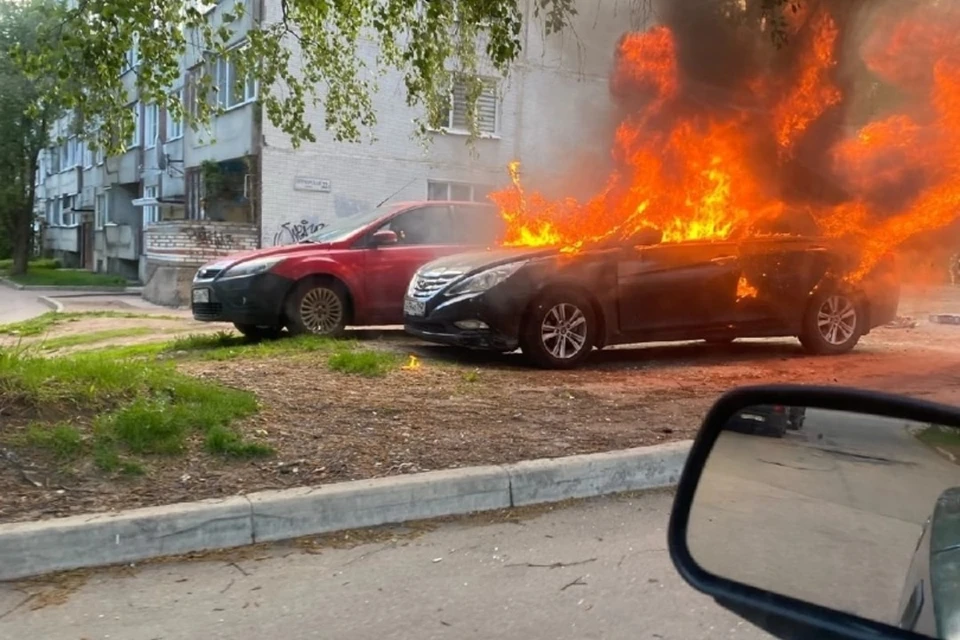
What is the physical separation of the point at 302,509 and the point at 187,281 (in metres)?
15.7

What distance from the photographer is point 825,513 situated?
1862mm

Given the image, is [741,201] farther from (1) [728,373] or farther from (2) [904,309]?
(2) [904,309]

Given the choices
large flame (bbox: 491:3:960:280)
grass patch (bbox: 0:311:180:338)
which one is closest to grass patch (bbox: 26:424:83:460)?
large flame (bbox: 491:3:960:280)

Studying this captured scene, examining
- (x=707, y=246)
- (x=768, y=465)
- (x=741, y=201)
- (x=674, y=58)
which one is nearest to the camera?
(x=768, y=465)

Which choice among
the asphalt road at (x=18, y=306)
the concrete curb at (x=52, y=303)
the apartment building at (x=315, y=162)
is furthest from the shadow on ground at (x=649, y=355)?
the concrete curb at (x=52, y=303)

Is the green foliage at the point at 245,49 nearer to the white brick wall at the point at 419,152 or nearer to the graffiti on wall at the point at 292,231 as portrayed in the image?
the white brick wall at the point at 419,152

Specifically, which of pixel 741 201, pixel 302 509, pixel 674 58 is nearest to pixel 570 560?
pixel 302 509

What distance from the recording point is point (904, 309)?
52.4ft

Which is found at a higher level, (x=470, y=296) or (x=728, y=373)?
(x=470, y=296)

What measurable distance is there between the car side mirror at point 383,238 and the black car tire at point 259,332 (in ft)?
4.79

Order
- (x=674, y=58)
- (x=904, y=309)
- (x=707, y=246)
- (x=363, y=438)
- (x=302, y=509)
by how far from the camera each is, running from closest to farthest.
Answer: (x=302, y=509) < (x=363, y=438) < (x=707, y=246) < (x=674, y=58) < (x=904, y=309)

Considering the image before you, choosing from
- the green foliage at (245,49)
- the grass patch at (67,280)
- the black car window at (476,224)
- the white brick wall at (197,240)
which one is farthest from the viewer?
the grass patch at (67,280)

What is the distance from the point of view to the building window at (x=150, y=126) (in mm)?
28889

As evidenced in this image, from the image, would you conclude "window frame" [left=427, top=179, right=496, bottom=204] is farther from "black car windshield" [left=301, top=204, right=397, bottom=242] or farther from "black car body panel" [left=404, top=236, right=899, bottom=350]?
"black car body panel" [left=404, top=236, right=899, bottom=350]
